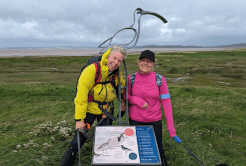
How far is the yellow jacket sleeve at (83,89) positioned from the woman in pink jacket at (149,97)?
904mm

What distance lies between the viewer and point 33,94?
997 cm

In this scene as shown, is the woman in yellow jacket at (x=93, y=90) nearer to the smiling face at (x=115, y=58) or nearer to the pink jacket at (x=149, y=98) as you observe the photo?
the smiling face at (x=115, y=58)

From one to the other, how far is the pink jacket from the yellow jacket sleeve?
0.92 m

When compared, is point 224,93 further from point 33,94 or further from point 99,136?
point 33,94

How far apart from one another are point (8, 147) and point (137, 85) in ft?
12.9

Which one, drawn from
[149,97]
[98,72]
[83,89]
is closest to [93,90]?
[83,89]

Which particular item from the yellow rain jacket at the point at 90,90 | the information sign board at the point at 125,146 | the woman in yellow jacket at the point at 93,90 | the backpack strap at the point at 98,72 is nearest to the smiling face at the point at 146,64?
the woman in yellow jacket at the point at 93,90

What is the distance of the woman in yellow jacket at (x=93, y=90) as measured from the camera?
8.98 feet

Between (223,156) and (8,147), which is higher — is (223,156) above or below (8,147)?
below

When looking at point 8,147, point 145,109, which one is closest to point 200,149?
point 145,109

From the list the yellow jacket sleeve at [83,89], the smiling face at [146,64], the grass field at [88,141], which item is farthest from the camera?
the grass field at [88,141]

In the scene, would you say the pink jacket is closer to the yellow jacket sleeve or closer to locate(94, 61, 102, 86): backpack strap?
locate(94, 61, 102, 86): backpack strap

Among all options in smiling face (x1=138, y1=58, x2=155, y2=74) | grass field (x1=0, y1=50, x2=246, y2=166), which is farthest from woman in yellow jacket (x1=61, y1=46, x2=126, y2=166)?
grass field (x1=0, y1=50, x2=246, y2=166)

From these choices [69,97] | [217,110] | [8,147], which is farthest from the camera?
[69,97]
